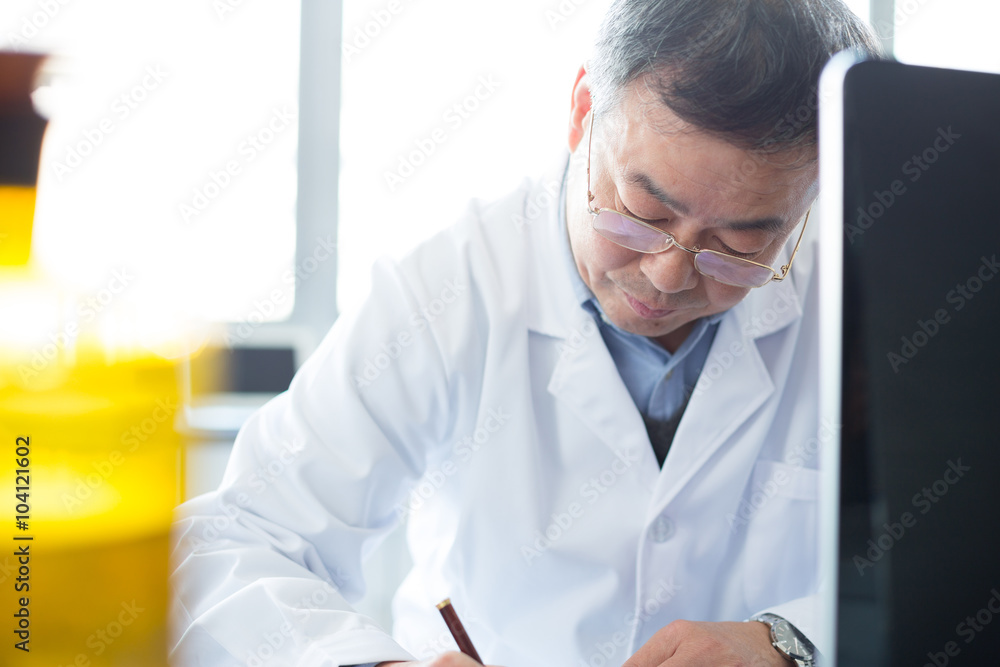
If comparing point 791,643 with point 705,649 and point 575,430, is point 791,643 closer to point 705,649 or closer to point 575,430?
point 705,649

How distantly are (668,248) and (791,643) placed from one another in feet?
1.54

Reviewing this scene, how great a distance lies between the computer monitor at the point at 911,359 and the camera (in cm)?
43

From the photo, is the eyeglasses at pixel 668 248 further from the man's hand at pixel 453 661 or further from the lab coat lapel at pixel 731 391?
the man's hand at pixel 453 661

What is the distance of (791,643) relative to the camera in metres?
0.87

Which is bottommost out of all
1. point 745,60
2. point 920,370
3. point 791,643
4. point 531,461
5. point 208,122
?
point 791,643

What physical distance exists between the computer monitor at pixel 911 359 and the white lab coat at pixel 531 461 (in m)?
0.62

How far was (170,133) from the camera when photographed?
2268 millimetres

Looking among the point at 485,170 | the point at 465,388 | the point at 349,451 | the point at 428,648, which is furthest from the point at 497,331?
the point at 485,170

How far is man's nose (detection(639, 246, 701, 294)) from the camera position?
0.91m

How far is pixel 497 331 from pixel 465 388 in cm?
10

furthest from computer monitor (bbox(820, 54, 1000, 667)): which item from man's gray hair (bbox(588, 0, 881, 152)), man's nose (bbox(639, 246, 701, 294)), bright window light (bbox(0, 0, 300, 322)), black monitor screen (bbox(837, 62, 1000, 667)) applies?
bright window light (bbox(0, 0, 300, 322))

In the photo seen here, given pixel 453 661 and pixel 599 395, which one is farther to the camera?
pixel 599 395

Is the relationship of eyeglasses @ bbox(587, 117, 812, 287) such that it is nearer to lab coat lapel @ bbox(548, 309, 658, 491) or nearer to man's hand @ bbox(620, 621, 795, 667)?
lab coat lapel @ bbox(548, 309, 658, 491)

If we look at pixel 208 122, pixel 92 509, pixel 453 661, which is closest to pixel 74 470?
pixel 92 509
